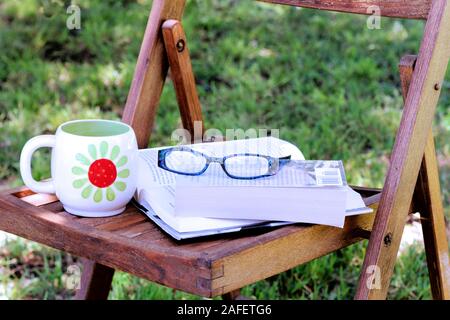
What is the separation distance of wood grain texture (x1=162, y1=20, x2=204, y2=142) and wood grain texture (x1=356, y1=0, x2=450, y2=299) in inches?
19.7

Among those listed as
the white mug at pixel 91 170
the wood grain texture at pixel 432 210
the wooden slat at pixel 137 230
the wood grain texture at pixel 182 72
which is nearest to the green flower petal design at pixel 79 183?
the white mug at pixel 91 170

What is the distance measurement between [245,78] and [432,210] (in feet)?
6.36

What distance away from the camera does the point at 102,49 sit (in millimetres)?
3541

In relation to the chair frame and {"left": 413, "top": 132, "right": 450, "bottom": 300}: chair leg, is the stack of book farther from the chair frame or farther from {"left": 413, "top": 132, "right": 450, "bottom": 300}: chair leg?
{"left": 413, "top": 132, "right": 450, "bottom": 300}: chair leg

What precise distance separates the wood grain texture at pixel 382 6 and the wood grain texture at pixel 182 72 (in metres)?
0.21

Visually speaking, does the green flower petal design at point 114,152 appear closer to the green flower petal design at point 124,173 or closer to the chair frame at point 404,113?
the green flower petal design at point 124,173

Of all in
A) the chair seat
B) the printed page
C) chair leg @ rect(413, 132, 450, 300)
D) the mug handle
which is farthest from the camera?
chair leg @ rect(413, 132, 450, 300)

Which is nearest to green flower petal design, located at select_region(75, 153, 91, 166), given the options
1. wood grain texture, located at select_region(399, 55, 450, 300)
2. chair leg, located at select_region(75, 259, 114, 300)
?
chair leg, located at select_region(75, 259, 114, 300)

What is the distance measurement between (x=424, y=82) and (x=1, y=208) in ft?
2.42

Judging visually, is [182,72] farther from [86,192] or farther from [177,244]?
[177,244]

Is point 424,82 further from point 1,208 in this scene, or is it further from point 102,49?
point 102,49

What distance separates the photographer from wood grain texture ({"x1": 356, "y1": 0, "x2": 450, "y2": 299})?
4.34 ft

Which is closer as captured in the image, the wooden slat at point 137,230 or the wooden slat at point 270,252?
the wooden slat at point 270,252

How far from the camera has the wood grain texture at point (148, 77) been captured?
5.37ft
